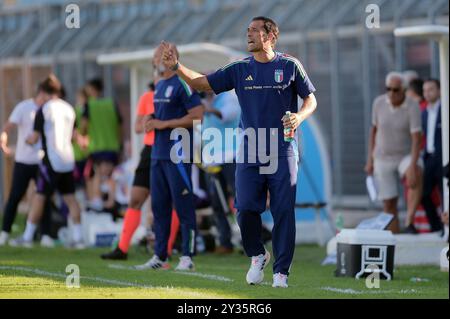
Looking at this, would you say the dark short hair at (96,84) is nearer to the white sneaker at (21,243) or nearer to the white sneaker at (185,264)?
the white sneaker at (21,243)

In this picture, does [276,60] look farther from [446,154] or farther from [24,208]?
[24,208]

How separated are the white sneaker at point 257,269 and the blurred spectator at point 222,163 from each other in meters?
5.23

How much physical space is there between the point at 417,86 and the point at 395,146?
44.1 inches

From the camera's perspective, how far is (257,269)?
11.1 meters

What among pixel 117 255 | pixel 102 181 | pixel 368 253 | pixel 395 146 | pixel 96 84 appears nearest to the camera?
pixel 368 253

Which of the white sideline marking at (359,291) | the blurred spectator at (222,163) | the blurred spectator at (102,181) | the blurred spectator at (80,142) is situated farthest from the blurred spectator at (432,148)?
the blurred spectator at (102,181)

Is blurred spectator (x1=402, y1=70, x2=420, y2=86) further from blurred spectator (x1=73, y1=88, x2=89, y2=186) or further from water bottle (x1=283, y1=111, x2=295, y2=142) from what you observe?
water bottle (x1=283, y1=111, x2=295, y2=142)

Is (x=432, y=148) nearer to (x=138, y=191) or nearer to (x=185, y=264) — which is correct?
(x=138, y=191)

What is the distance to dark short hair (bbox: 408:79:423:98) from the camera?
56.1ft

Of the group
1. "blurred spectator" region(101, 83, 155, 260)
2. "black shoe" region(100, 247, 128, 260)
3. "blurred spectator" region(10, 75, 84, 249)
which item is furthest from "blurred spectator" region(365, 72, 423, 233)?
"blurred spectator" region(10, 75, 84, 249)

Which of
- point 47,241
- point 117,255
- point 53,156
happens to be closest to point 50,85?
point 53,156
